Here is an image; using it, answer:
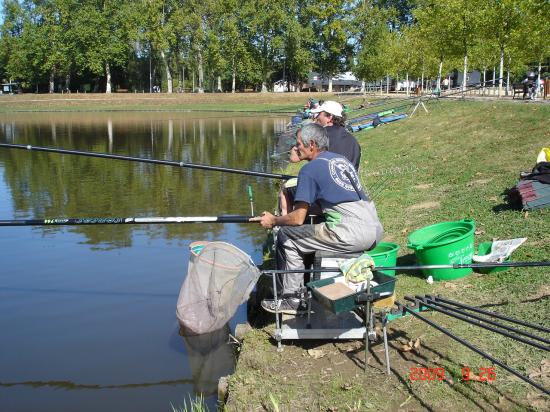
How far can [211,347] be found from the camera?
244 inches

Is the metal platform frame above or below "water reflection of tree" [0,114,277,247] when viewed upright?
above

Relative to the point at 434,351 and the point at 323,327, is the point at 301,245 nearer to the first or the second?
the point at 323,327

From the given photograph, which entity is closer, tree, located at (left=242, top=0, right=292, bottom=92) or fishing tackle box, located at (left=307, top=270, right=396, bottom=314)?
fishing tackle box, located at (left=307, top=270, right=396, bottom=314)

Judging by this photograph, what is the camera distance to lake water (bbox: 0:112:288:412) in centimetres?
559

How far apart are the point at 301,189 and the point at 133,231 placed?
6649 mm

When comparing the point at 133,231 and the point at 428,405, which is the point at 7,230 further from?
the point at 428,405

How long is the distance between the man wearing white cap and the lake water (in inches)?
89.7

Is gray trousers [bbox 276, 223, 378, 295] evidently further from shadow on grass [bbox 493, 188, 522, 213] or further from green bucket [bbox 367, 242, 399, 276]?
shadow on grass [bbox 493, 188, 522, 213]

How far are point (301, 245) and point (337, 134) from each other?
1.89 meters

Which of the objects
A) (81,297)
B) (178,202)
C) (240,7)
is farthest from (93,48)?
(81,297)

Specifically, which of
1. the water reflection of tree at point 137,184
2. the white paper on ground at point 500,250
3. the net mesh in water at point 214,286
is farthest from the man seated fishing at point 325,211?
the water reflection of tree at point 137,184

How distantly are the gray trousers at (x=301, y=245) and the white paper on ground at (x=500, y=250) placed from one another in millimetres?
1780

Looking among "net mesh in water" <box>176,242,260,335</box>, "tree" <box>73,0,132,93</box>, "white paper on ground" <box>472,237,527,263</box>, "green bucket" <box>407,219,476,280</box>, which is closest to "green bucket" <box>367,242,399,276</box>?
"green bucket" <box>407,219,476,280</box>

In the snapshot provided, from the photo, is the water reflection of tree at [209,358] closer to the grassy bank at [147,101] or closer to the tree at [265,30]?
the grassy bank at [147,101]
